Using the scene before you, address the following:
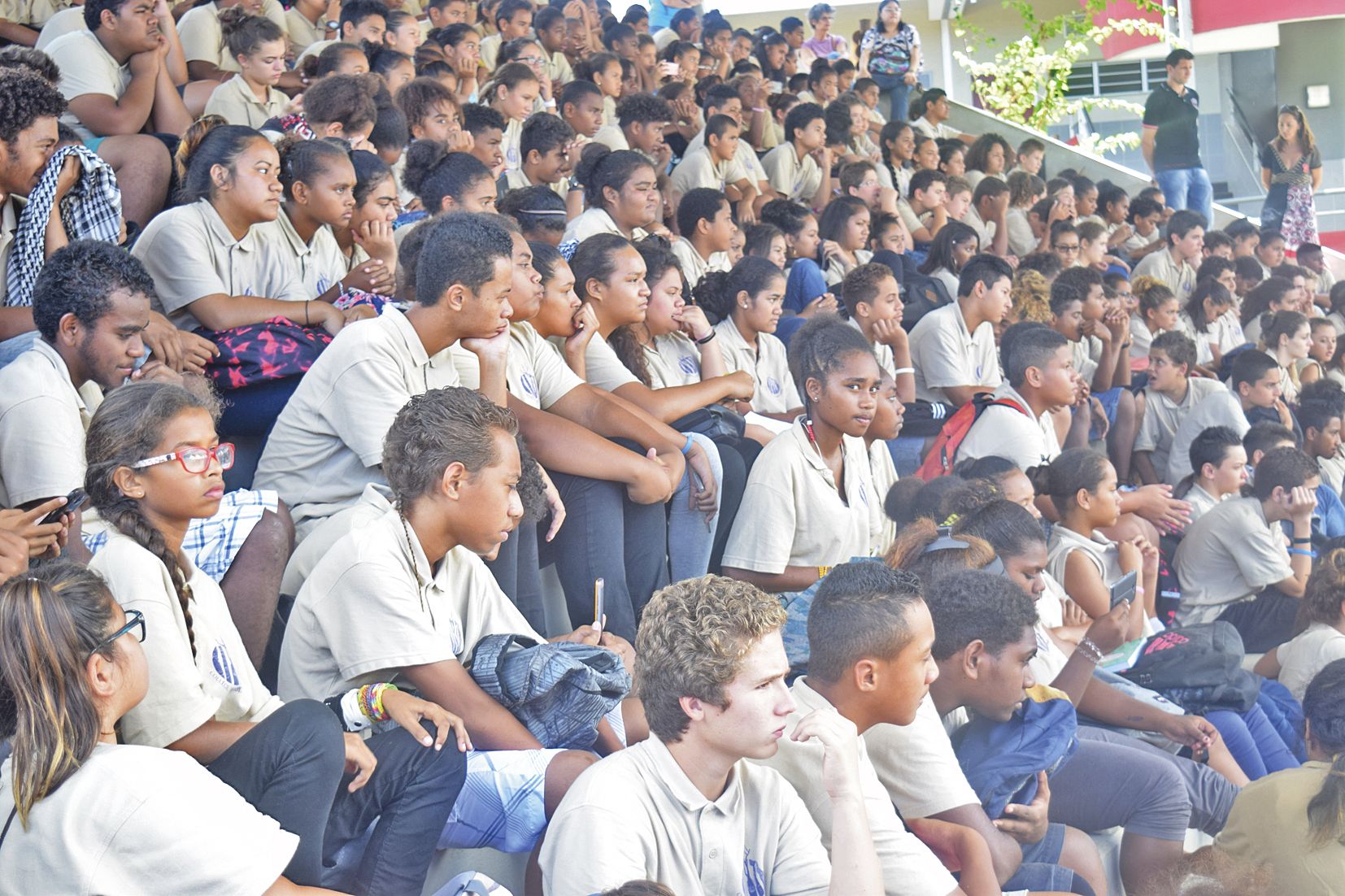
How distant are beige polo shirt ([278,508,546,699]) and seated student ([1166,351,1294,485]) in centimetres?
504

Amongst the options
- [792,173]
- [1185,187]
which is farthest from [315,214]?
[1185,187]

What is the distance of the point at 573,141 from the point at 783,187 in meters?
2.85

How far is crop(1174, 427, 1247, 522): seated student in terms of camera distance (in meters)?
6.14

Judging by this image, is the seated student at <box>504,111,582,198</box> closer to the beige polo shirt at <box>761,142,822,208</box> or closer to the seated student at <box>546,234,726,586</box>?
the seated student at <box>546,234,726,586</box>

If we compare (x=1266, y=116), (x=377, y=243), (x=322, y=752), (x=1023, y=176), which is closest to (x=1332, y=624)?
(x=377, y=243)

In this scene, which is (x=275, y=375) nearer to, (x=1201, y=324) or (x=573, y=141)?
(x=573, y=141)

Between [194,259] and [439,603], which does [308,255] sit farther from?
[439,603]

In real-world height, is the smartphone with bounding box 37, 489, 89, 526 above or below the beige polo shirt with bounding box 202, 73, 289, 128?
below

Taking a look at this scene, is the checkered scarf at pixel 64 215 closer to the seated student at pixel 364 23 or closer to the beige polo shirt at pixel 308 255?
the beige polo shirt at pixel 308 255

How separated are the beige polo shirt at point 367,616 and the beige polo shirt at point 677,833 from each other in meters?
0.52

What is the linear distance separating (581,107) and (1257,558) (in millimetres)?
3946

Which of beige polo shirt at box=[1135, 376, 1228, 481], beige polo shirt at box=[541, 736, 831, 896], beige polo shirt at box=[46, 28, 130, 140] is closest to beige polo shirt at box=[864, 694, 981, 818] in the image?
beige polo shirt at box=[541, 736, 831, 896]

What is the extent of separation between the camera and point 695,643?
239 cm

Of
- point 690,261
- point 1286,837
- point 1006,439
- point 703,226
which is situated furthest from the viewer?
point 703,226
